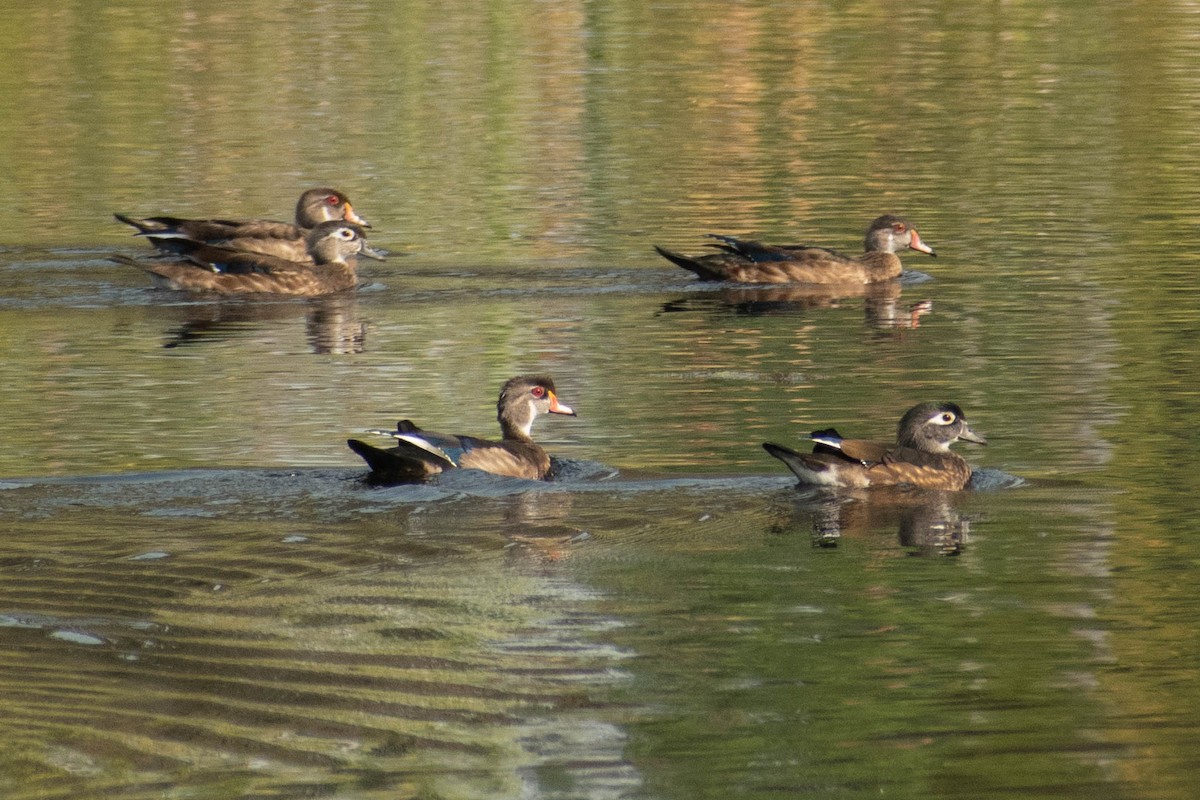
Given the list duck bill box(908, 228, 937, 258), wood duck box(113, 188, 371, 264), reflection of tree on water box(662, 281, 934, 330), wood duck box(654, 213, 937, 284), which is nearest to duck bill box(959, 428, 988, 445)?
reflection of tree on water box(662, 281, 934, 330)

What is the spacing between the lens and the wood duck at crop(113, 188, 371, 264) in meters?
21.0

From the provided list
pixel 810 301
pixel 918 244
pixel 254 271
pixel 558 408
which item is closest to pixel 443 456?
pixel 558 408

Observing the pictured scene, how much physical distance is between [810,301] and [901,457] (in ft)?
26.6

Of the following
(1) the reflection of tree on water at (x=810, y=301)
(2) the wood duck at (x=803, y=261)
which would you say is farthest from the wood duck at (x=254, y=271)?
(1) the reflection of tree on water at (x=810, y=301)

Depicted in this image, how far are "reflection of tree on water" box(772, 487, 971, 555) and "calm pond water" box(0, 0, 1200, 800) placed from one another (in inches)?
1.6

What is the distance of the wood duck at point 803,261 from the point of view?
20297 mm

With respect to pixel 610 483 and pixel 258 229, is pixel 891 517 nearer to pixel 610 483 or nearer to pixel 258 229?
pixel 610 483

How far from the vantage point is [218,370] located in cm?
1584

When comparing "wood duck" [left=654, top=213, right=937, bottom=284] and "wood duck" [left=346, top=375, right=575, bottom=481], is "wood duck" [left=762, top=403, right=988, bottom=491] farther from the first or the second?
"wood duck" [left=654, top=213, right=937, bottom=284]

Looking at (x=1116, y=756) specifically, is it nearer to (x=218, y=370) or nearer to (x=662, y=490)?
(x=662, y=490)

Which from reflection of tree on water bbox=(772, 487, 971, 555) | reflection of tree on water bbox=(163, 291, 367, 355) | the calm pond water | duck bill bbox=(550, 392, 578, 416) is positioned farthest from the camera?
reflection of tree on water bbox=(163, 291, 367, 355)

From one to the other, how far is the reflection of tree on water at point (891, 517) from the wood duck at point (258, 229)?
34.4 feet

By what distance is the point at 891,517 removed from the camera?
1122cm

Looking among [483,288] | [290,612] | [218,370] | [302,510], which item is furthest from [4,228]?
[290,612]
